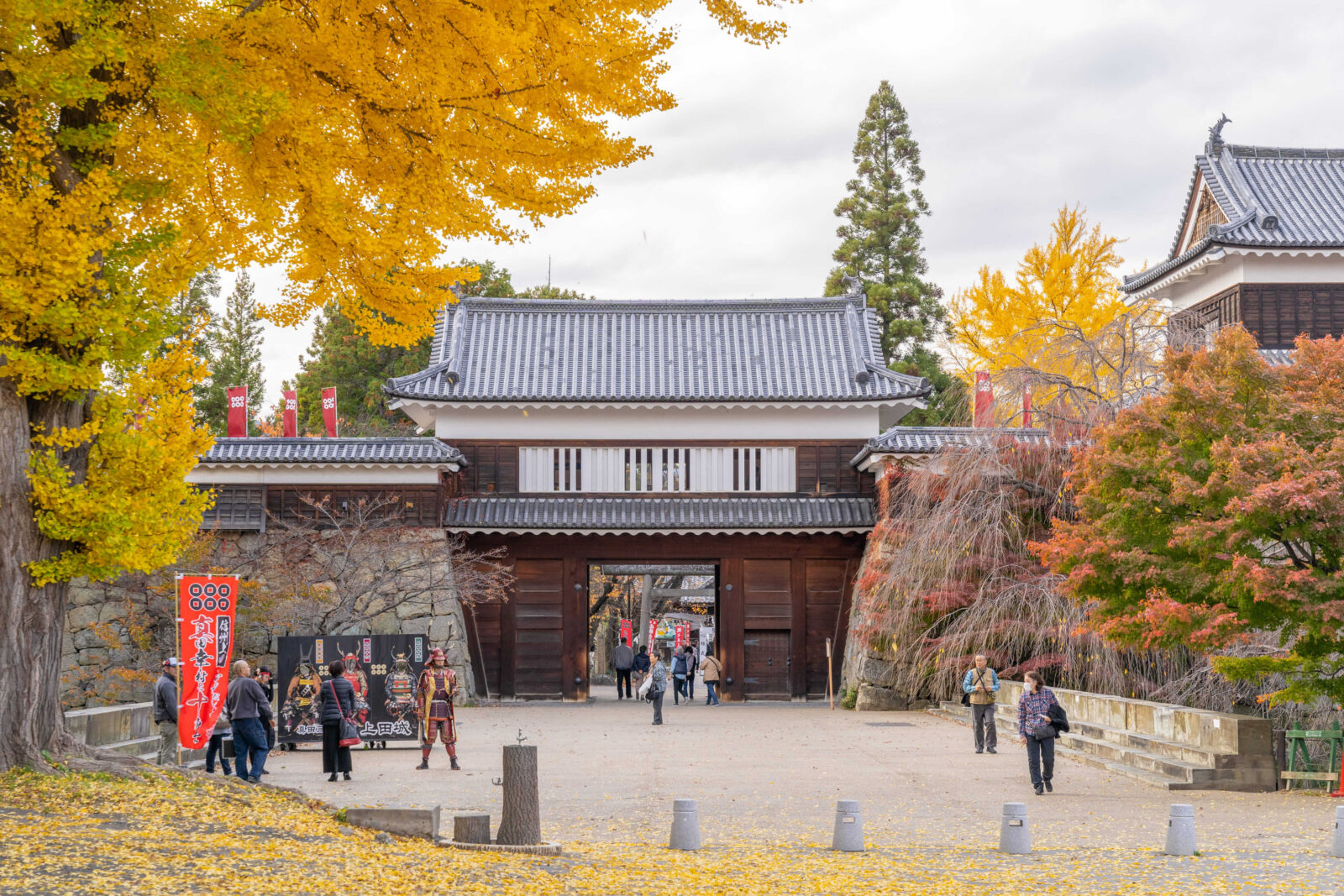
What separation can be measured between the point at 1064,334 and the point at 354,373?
2966cm

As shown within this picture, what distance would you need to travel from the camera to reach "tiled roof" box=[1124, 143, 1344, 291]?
27188 millimetres

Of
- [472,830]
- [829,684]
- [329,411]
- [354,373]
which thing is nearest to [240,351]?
[354,373]

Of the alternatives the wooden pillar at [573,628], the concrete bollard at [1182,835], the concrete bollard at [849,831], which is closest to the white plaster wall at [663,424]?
the wooden pillar at [573,628]

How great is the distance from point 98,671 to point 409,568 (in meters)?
7.05

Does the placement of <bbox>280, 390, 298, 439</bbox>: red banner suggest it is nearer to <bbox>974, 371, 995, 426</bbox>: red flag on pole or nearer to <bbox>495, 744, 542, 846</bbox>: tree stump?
<bbox>974, 371, 995, 426</bbox>: red flag on pole

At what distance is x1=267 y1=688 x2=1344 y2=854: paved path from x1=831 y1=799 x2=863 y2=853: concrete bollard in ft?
1.86

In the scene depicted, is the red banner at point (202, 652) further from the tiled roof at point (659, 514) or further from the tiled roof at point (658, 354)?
the tiled roof at point (658, 354)

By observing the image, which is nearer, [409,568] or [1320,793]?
[1320,793]

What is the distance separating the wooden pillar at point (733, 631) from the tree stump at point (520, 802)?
64.1ft

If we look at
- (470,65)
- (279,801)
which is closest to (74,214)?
(470,65)

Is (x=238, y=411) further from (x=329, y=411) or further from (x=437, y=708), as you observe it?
(x=437, y=708)

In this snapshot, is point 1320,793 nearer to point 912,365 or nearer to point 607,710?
point 607,710

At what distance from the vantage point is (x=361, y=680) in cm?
1831

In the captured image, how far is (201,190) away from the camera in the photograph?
11.1 meters
